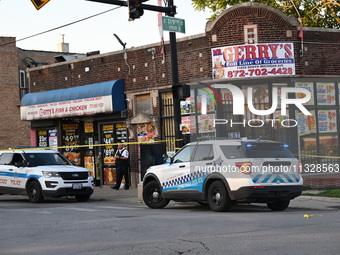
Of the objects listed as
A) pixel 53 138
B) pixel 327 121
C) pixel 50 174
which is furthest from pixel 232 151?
pixel 53 138

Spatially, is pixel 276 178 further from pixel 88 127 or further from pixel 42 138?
pixel 42 138

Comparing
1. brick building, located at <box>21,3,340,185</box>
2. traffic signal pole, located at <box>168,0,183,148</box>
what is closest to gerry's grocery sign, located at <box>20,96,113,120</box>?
brick building, located at <box>21,3,340,185</box>

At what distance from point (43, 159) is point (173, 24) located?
6.32 meters

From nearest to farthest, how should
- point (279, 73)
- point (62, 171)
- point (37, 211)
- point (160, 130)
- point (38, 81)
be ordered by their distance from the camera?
point (37, 211) → point (62, 171) → point (279, 73) → point (160, 130) → point (38, 81)

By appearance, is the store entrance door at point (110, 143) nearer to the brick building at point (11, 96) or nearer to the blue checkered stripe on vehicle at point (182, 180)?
the blue checkered stripe on vehicle at point (182, 180)

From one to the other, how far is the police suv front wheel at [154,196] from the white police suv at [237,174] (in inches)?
33.3

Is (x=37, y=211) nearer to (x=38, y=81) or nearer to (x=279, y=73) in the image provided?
(x=279, y=73)

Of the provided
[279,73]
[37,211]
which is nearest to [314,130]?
[279,73]

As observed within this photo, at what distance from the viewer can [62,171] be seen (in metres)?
19.9

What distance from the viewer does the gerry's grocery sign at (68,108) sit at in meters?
26.2

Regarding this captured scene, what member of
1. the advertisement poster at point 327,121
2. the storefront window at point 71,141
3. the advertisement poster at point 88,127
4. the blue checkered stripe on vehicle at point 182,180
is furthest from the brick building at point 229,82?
the blue checkered stripe on vehicle at point 182,180

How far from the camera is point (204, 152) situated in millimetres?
15453

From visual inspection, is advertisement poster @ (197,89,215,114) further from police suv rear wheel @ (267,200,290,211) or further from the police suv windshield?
police suv rear wheel @ (267,200,290,211)

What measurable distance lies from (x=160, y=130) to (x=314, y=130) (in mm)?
5921
